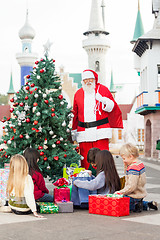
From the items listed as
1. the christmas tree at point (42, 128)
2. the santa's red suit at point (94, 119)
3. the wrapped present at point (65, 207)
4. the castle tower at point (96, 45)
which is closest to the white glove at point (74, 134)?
the santa's red suit at point (94, 119)

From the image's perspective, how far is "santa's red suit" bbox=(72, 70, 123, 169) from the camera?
955 cm

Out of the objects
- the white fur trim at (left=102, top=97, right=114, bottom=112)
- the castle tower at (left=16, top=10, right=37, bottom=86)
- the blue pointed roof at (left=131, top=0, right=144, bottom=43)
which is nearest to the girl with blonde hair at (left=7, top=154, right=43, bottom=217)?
the white fur trim at (left=102, top=97, right=114, bottom=112)

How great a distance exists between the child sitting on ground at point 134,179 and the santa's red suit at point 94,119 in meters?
2.43

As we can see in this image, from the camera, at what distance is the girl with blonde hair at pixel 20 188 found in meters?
6.60

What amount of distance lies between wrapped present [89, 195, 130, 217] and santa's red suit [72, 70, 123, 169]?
2.82 m

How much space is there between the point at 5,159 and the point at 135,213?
3.16 metres

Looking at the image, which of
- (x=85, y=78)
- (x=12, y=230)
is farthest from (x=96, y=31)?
(x=12, y=230)

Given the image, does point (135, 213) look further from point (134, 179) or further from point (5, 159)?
point (5, 159)

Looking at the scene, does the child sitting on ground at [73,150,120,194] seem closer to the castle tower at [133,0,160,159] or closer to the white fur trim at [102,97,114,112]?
the white fur trim at [102,97,114,112]

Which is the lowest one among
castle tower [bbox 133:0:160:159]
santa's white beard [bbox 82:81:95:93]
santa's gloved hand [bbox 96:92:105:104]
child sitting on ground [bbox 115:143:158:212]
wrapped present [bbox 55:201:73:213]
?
wrapped present [bbox 55:201:73:213]

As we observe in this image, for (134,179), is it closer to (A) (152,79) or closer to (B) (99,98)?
(B) (99,98)

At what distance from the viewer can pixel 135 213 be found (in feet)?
22.9

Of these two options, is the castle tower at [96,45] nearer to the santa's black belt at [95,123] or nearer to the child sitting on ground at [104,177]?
the santa's black belt at [95,123]

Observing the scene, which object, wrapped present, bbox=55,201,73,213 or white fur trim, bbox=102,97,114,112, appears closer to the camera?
wrapped present, bbox=55,201,73,213
